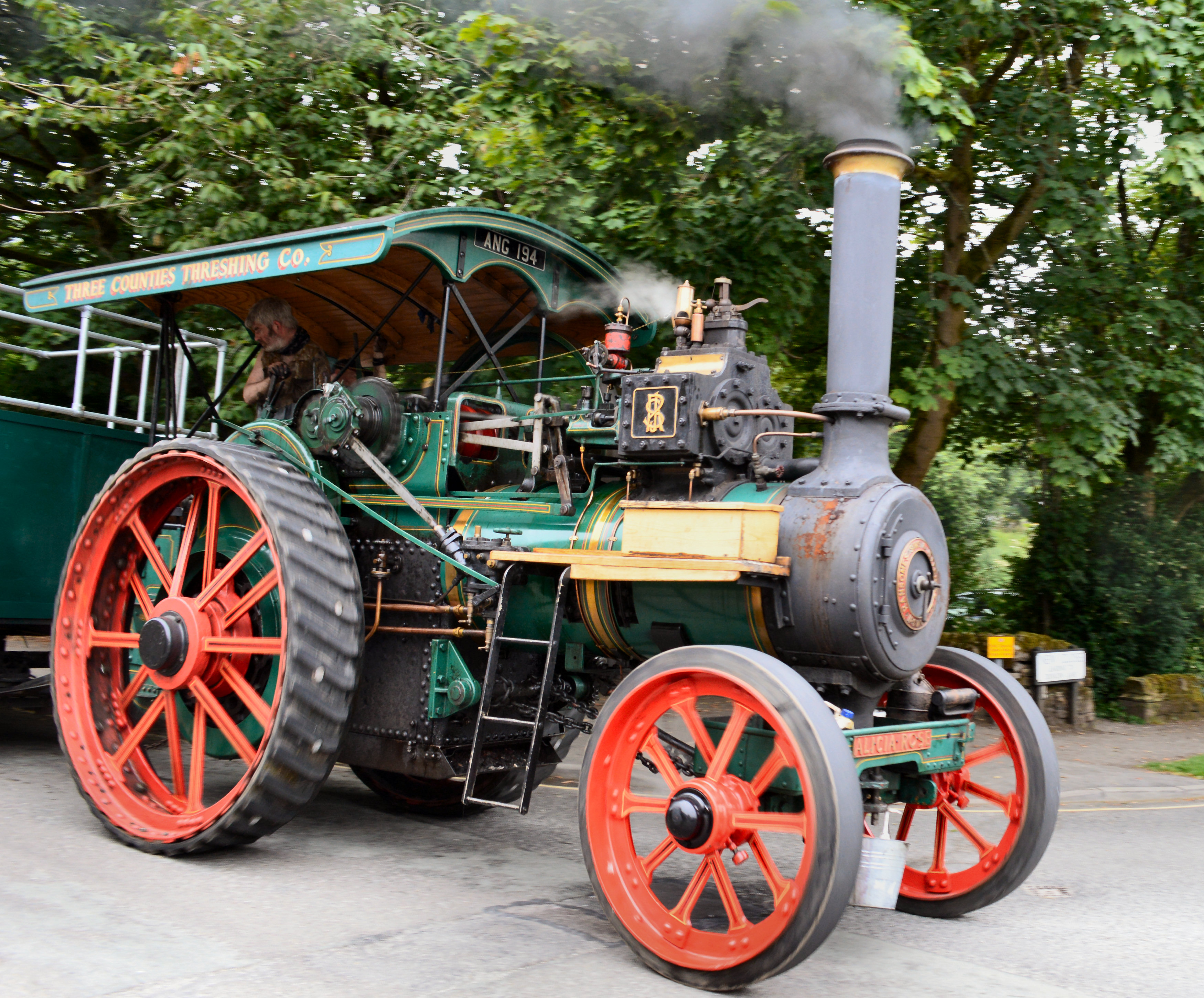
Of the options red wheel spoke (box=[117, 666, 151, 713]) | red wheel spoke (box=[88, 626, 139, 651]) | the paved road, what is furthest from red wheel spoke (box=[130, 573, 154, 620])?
the paved road

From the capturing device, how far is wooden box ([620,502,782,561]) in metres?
3.75

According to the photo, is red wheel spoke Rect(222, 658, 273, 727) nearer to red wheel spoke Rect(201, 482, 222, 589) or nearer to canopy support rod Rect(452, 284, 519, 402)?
red wheel spoke Rect(201, 482, 222, 589)

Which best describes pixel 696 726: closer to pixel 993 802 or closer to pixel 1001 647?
pixel 993 802

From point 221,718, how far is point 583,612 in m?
1.52

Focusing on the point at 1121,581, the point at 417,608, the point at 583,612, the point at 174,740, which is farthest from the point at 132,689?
the point at 1121,581

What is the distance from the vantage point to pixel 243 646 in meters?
4.57

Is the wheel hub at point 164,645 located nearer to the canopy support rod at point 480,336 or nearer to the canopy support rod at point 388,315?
the canopy support rod at point 388,315

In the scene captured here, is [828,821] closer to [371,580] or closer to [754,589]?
[754,589]

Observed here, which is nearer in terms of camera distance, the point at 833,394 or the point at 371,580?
the point at 833,394

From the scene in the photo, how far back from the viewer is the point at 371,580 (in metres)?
4.96

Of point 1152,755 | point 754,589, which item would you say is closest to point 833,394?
point 754,589

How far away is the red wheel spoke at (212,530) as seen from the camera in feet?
15.7

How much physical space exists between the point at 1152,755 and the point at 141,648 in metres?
7.76

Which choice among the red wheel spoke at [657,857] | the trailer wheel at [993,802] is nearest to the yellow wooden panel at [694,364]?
the trailer wheel at [993,802]
